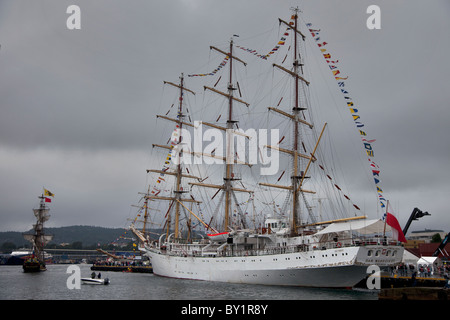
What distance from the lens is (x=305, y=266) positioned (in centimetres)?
4316

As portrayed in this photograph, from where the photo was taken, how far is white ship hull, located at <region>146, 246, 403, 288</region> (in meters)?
40.3

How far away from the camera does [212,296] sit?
3800 cm

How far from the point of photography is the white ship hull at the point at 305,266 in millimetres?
40281

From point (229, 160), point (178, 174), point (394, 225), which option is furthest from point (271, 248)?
point (178, 174)

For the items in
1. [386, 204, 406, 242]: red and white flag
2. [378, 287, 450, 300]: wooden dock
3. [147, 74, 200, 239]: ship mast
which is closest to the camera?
[378, 287, 450, 300]: wooden dock

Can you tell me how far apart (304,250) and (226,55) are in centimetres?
4039

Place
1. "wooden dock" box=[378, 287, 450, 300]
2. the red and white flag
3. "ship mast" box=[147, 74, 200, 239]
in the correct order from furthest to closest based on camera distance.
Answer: "ship mast" box=[147, 74, 200, 239] → the red and white flag → "wooden dock" box=[378, 287, 450, 300]

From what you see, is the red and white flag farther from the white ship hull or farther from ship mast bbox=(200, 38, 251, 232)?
ship mast bbox=(200, 38, 251, 232)

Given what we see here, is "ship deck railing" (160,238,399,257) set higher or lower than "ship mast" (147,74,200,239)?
lower

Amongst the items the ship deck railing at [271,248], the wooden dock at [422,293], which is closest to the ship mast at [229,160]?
the ship deck railing at [271,248]

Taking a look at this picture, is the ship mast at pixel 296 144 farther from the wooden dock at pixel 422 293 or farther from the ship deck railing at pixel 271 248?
the wooden dock at pixel 422 293

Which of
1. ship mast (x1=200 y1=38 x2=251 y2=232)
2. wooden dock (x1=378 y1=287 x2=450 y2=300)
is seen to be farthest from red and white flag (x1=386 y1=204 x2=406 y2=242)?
ship mast (x1=200 y1=38 x2=251 y2=232)
